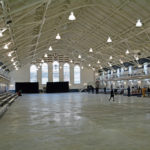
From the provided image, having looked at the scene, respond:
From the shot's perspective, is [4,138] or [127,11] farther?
[127,11]

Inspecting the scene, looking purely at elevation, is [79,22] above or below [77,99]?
above

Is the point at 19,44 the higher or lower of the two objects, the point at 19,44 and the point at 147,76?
the higher

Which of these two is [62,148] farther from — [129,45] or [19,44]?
[129,45]

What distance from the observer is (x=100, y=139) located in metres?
7.58

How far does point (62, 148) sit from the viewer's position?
6551mm

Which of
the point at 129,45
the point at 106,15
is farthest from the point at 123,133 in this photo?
the point at 129,45

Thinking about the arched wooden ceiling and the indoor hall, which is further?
the arched wooden ceiling

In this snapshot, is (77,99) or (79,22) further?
(79,22)

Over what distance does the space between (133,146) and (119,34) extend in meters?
27.3

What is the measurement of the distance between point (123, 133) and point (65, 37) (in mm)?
37557

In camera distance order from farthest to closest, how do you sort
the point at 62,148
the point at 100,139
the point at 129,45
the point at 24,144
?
the point at 129,45 → the point at 100,139 → the point at 24,144 → the point at 62,148

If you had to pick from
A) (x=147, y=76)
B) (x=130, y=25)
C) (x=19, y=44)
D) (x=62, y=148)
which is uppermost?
(x=130, y=25)

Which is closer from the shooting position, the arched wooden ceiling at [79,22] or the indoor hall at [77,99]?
the indoor hall at [77,99]

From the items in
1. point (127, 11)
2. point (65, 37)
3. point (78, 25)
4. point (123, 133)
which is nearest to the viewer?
point (123, 133)
